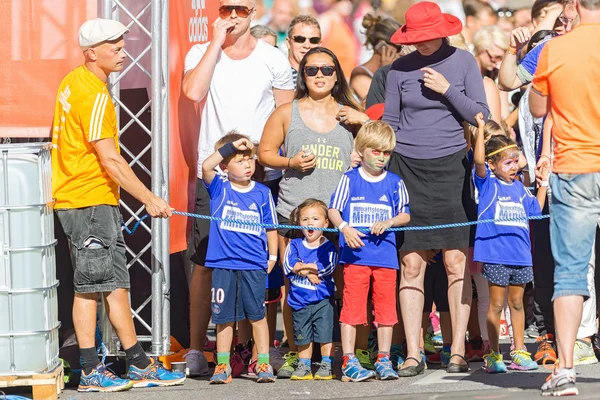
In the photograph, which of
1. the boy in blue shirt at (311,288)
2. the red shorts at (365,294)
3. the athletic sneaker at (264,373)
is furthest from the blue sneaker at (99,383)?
the red shorts at (365,294)

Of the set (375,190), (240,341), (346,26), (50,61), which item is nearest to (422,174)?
(375,190)

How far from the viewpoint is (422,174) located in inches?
298

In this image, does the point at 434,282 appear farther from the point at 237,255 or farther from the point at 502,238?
the point at 237,255

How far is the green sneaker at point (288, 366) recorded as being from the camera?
7.62 metres

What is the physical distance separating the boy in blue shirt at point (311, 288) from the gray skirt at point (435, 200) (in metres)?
0.53

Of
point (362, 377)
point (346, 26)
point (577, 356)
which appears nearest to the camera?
point (362, 377)

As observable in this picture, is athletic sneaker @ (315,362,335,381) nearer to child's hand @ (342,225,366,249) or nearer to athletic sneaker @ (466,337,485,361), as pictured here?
child's hand @ (342,225,366,249)

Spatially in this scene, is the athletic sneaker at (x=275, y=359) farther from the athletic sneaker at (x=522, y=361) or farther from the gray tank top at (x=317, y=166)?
the athletic sneaker at (x=522, y=361)

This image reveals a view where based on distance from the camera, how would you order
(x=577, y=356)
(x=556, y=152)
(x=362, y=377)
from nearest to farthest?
(x=556, y=152) < (x=362, y=377) < (x=577, y=356)

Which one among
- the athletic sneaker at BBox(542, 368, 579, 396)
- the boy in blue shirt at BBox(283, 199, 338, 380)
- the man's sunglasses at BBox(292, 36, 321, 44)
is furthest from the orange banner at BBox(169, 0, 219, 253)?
the athletic sneaker at BBox(542, 368, 579, 396)

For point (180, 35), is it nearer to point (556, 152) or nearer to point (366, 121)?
point (366, 121)

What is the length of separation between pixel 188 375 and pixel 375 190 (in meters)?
1.78

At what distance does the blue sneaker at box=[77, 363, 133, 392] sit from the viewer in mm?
7215

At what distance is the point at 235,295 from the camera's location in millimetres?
7496
